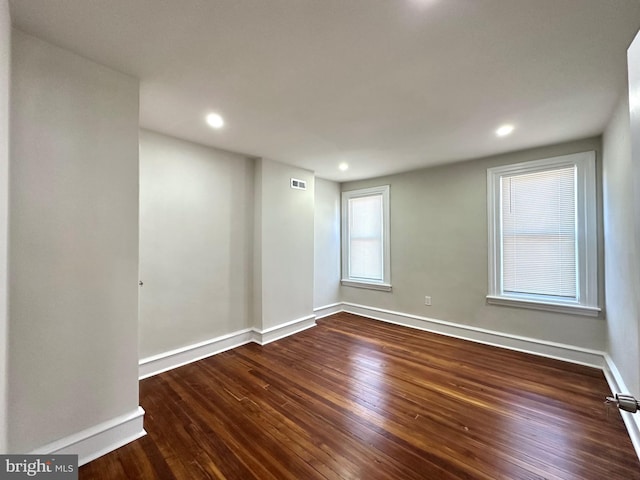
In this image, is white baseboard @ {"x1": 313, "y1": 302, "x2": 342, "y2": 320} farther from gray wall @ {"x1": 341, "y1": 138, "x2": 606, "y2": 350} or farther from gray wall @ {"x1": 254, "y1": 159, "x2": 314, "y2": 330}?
gray wall @ {"x1": 341, "y1": 138, "x2": 606, "y2": 350}

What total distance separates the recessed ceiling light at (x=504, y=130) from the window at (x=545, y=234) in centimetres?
75

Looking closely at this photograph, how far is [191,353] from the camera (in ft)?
9.64

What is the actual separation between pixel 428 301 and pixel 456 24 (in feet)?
11.4

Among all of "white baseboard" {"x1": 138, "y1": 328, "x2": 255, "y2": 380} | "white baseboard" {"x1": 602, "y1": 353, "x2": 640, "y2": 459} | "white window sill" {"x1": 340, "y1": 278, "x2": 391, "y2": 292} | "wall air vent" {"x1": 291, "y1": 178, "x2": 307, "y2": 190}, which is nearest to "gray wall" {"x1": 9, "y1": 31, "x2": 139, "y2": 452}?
"white baseboard" {"x1": 138, "y1": 328, "x2": 255, "y2": 380}

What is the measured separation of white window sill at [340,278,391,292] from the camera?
446 centimetres

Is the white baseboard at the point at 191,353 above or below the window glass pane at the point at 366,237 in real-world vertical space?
below

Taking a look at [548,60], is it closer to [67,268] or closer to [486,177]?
[486,177]

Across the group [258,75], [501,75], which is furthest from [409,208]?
[258,75]

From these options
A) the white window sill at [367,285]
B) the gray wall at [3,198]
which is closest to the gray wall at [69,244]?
the gray wall at [3,198]

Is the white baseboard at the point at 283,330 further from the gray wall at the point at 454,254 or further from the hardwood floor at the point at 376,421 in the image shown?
the gray wall at the point at 454,254

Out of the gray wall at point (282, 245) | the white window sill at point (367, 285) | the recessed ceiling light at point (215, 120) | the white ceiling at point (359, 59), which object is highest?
the recessed ceiling light at point (215, 120)

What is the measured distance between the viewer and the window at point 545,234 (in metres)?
2.80

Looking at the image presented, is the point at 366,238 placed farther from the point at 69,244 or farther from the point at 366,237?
the point at 69,244

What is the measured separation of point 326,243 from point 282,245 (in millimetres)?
1274
